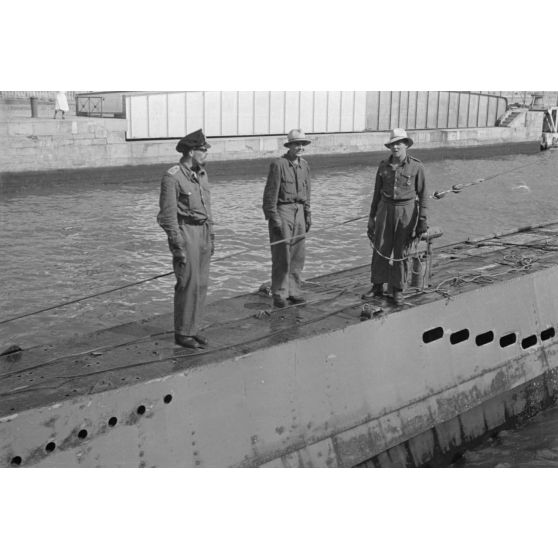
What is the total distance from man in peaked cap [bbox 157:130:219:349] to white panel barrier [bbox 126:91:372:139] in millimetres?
25061

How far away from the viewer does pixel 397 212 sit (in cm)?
915

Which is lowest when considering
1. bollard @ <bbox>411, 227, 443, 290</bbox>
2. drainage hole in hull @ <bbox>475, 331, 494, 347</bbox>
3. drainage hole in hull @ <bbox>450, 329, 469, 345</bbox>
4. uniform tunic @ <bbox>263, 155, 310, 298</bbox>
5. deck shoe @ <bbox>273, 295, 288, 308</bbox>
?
drainage hole in hull @ <bbox>475, 331, 494, 347</bbox>

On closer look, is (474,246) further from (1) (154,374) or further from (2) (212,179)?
(2) (212,179)

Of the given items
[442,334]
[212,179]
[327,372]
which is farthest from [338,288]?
[212,179]

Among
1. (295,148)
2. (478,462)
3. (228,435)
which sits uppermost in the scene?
(295,148)

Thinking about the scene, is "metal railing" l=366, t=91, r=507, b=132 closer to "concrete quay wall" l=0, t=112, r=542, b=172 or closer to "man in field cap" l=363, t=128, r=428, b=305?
"concrete quay wall" l=0, t=112, r=542, b=172

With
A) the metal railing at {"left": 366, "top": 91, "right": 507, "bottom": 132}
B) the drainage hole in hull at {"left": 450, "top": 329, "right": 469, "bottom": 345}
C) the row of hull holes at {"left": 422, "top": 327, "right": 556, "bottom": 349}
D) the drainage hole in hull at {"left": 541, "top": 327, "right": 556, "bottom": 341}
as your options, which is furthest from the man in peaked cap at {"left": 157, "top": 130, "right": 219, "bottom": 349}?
the metal railing at {"left": 366, "top": 91, "right": 507, "bottom": 132}

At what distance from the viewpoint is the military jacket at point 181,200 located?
23.6 ft

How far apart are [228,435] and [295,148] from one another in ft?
11.2

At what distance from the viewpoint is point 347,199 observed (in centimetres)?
2830

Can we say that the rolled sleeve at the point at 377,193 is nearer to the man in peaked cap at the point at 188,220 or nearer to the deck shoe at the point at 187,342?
the man in peaked cap at the point at 188,220

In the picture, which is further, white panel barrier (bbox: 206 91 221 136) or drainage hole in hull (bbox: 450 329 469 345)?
white panel barrier (bbox: 206 91 221 136)

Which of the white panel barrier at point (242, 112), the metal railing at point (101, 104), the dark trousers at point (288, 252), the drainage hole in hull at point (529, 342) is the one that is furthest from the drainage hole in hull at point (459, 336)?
the metal railing at point (101, 104)

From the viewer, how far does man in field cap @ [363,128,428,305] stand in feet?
29.5
